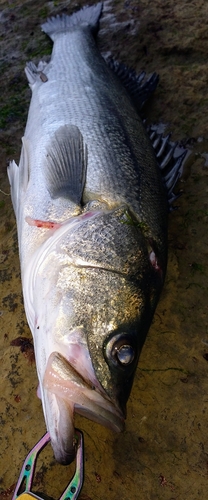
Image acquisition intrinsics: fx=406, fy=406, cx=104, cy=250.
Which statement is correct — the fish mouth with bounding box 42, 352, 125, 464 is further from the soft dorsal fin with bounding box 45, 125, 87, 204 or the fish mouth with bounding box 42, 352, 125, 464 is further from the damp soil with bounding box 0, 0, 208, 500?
the soft dorsal fin with bounding box 45, 125, 87, 204

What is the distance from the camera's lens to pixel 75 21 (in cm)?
442

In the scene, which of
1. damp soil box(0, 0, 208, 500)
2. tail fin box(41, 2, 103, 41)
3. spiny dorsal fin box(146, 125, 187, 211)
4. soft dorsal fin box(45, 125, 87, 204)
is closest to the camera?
damp soil box(0, 0, 208, 500)

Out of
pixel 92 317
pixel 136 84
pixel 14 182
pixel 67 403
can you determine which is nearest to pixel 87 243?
pixel 92 317

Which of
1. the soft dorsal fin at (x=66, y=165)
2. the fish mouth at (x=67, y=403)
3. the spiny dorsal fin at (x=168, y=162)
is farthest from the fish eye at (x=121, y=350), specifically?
the spiny dorsal fin at (x=168, y=162)

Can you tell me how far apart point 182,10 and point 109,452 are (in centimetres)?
448

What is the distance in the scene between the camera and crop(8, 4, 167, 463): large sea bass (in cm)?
179

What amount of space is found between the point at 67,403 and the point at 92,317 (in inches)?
15.8

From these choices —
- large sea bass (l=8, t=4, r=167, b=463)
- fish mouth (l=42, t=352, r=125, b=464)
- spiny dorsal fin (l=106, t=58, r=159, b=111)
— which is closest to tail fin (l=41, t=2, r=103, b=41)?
spiny dorsal fin (l=106, t=58, r=159, b=111)

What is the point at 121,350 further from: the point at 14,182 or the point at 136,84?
the point at 136,84

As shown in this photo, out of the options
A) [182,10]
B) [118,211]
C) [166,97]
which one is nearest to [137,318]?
[118,211]

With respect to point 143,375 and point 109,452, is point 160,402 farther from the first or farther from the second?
point 109,452

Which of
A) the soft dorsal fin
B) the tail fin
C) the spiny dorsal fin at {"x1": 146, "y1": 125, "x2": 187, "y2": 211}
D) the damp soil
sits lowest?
the damp soil

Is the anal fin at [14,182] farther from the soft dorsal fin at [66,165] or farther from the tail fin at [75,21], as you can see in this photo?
the tail fin at [75,21]

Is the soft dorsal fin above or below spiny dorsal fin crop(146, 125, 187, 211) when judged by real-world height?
above
